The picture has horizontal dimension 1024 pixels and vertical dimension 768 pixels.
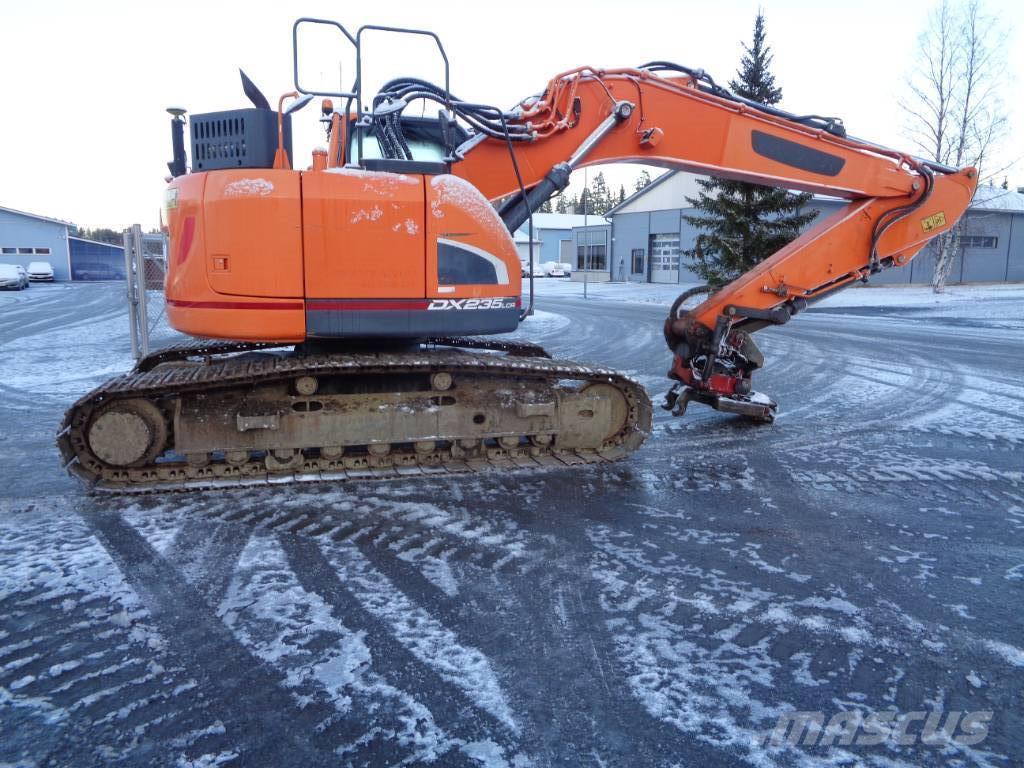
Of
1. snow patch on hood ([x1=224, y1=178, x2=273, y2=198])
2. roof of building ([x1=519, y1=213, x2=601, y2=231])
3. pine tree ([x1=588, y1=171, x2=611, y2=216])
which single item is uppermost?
pine tree ([x1=588, y1=171, x2=611, y2=216])

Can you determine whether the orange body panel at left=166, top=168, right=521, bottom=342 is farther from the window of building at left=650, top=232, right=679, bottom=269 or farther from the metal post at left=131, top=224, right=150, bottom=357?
the window of building at left=650, top=232, right=679, bottom=269

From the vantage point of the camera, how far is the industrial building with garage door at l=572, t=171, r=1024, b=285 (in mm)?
41781

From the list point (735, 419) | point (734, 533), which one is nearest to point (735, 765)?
point (734, 533)

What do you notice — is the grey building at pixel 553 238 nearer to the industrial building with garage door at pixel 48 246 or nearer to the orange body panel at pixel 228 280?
the industrial building with garage door at pixel 48 246

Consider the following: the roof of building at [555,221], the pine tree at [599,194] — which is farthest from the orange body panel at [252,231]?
the pine tree at [599,194]

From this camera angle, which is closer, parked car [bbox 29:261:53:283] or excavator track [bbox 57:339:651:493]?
excavator track [bbox 57:339:651:493]

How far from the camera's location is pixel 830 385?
31.2 ft

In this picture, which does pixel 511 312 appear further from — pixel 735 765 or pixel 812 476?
pixel 735 765

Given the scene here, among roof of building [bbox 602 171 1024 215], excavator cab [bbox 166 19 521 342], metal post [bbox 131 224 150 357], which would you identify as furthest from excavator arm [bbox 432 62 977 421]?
roof of building [bbox 602 171 1024 215]

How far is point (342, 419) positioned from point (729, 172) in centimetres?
400

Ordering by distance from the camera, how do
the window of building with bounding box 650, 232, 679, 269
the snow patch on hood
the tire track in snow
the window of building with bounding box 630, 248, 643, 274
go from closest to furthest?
the tire track in snow < the snow patch on hood < the window of building with bounding box 650, 232, 679, 269 < the window of building with bounding box 630, 248, 643, 274

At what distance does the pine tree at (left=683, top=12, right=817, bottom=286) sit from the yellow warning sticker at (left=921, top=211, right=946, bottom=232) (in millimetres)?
14840

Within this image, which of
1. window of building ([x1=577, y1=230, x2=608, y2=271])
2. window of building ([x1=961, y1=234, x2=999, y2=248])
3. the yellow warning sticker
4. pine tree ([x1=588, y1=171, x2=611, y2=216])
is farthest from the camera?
pine tree ([x1=588, y1=171, x2=611, y2=216])

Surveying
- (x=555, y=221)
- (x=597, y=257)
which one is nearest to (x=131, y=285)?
(x=597, y=257)
